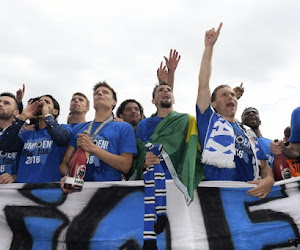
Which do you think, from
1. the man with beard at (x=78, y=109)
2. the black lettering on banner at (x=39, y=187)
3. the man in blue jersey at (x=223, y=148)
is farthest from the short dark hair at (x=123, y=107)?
the black lettering on banner at (x=39, y=187)

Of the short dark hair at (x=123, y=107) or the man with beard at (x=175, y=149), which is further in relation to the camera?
the short dark hair at (x=123, y=107)

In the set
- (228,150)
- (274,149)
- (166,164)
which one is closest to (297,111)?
(274,149)

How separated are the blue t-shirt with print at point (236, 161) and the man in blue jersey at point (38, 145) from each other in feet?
5.25

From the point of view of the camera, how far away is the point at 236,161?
3705 millimetres

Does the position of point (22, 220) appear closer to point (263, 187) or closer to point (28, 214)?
point (28, 214)

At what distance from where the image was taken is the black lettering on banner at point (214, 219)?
3.26 metres

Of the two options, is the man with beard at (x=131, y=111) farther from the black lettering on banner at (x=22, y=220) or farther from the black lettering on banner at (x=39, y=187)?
the black lettering on banner at (x=22, y=220)

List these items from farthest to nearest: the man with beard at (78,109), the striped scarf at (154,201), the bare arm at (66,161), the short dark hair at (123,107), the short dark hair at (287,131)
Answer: the short dark hair at (287,131)
the short dark hair at (123,107)
the man with beard at (78,109)
the bare arm at (66,161)
the striped scarf at (154,201)

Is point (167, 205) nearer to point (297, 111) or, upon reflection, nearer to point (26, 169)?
point (26, 169)

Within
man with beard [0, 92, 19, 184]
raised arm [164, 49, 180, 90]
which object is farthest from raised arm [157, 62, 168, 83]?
man with beard [0, 92, 19, 184]

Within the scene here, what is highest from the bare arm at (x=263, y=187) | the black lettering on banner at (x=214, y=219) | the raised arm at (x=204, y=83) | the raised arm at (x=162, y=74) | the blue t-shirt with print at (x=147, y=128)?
the raised arm at (x=162, y=74)

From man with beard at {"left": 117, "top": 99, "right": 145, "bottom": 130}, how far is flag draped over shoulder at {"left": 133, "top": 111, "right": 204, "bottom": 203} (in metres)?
1.43

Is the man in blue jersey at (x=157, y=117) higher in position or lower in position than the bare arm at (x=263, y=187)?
higher

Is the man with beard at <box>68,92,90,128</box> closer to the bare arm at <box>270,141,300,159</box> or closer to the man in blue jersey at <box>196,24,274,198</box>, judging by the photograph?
the man in blue jersey at <box>196,24,274,198</box>
